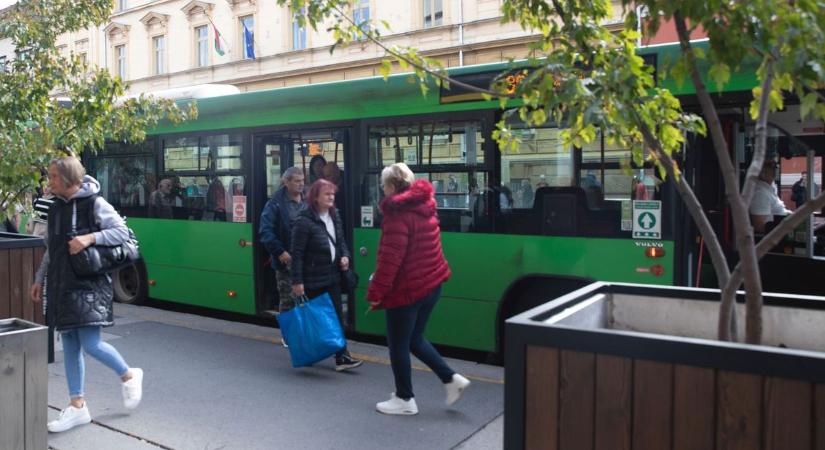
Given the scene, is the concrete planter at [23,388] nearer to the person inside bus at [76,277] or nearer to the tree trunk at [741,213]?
the person inside bus at [76,277]

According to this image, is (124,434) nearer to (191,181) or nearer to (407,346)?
(407,346)

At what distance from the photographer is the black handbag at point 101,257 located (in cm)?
484

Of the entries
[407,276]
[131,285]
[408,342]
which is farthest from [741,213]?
[131,285]

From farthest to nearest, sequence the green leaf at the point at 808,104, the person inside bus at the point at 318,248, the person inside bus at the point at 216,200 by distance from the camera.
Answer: the person inside bus at the point at 216,200 → the person inside bus at the point at 318,248 → the green leaf at the point at 808,104

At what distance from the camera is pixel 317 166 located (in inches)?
320

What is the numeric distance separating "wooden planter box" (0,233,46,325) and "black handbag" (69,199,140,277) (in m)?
1.46

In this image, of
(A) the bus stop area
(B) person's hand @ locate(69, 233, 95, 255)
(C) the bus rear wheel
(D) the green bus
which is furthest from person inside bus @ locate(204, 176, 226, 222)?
(B) person's hand @ locate(69, 233, 95, 255)

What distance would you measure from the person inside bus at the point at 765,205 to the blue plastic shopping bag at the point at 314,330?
3419 mm

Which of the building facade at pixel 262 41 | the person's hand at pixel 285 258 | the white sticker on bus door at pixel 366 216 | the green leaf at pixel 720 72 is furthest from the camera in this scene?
the building facade at pixel 262 41

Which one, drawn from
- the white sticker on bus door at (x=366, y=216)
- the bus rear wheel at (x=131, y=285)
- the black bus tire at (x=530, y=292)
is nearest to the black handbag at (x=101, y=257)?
the white sticker on bus door at (x=366, y=216)

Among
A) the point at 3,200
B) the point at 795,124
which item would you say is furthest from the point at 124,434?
the point at 795,124

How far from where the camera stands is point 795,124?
605 cm

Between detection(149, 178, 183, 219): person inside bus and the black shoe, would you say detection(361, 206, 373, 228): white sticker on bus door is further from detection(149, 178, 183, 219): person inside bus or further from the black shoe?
detection(149, 178, 183, 219): person inside bus

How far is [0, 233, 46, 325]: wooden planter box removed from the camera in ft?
19.6
